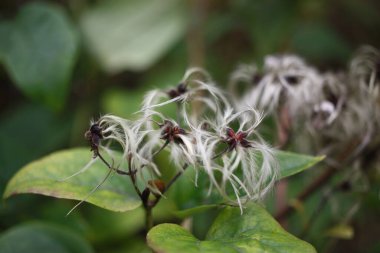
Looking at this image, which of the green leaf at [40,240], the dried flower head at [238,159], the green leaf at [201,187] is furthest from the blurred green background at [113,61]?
the dried flower head at [238,159]

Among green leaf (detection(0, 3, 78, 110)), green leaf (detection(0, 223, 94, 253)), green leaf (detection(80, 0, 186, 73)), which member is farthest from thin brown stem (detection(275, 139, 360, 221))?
green leaf (detection(80, 0, 186, 73))

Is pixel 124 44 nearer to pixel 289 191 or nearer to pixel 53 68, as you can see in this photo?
pixel 53 68

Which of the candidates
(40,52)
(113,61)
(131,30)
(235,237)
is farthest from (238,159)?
(131,30)

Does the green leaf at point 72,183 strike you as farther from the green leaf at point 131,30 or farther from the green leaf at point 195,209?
the green leaf at point 131,30

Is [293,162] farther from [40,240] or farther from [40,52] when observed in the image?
[40,52]

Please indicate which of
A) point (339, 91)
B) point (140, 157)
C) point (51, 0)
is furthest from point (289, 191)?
point (51, 0)

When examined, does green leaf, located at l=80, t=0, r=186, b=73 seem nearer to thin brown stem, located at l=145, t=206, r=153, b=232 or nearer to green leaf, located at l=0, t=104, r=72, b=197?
green leaf, located at l=0, t=104, r=72, b=197
